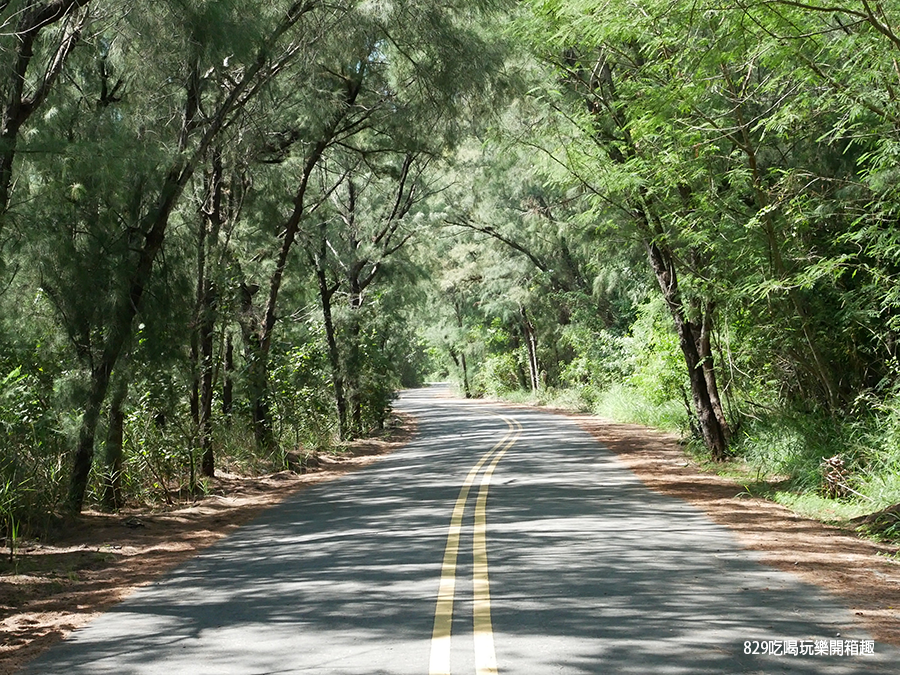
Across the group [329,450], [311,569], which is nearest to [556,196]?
[329,450]

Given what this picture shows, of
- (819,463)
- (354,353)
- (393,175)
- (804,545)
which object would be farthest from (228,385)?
(804,545)

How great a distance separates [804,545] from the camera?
375 inches

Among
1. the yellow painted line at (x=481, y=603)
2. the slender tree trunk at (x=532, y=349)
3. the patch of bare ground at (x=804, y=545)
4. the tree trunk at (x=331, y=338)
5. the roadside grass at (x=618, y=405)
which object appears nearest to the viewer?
the yellow painted line at (x=481, y=603)

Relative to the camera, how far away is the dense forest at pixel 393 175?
11.0 metres

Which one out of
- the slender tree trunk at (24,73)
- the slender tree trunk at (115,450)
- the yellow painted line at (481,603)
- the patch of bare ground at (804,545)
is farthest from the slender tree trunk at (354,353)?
the slender tree trunk at (24,73)

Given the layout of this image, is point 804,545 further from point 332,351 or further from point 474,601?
point 332,351

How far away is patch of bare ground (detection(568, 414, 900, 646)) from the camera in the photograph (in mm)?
6957

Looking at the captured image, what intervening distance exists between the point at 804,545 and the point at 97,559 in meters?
7.94

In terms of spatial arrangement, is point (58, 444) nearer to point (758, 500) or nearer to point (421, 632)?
point (421, 632)

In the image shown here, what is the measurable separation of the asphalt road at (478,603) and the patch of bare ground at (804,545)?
242 millimetres

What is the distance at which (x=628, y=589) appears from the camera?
7516 mm

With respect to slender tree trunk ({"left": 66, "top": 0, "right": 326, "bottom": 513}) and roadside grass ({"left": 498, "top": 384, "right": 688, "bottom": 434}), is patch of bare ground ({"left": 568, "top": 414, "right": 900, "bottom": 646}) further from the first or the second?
roadside grass ({"left": 498, "top": 384, "right": 688, "bottom": 434})

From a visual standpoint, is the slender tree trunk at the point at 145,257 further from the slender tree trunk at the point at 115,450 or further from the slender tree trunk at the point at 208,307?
the slender tree trunk at the point at 208,307

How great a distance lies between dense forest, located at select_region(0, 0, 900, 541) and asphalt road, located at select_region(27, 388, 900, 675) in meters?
3.23
